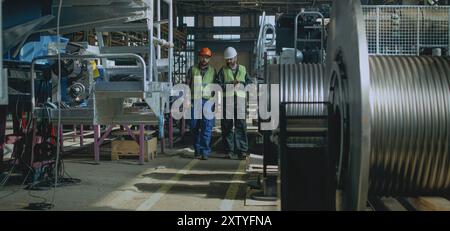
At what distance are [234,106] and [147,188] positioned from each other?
3.03 meters

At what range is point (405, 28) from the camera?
674 centimetres

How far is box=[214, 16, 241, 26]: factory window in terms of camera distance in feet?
85.4

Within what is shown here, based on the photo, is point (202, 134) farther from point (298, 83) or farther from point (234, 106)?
point (298, 83)

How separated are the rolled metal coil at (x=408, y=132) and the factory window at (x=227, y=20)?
23.0 meters

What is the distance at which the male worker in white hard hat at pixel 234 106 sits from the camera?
29.8ft

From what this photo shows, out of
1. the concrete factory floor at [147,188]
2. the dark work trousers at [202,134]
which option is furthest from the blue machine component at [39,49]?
the dark work trousers at [202,134]

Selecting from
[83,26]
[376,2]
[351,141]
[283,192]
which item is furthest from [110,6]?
[376,2]

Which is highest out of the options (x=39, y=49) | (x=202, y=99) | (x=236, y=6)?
(x=236, y=6)

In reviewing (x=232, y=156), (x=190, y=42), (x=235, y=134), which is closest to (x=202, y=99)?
(x=235, y=134)

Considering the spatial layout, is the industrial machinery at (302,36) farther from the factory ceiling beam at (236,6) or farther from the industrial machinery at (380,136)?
the factory ceiling beam at (236,6)

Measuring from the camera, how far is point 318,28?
29.8ft

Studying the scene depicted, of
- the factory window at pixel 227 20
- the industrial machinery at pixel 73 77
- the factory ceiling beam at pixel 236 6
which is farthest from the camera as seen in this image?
the factory window at pixel 227 20

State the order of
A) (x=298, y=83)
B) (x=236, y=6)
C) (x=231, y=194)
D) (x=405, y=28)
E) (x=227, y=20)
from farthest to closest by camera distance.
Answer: (x=227, y=20), (x=236, y=6), (x=405, y=28), (x=298, y=83), (x=231, y=194)
